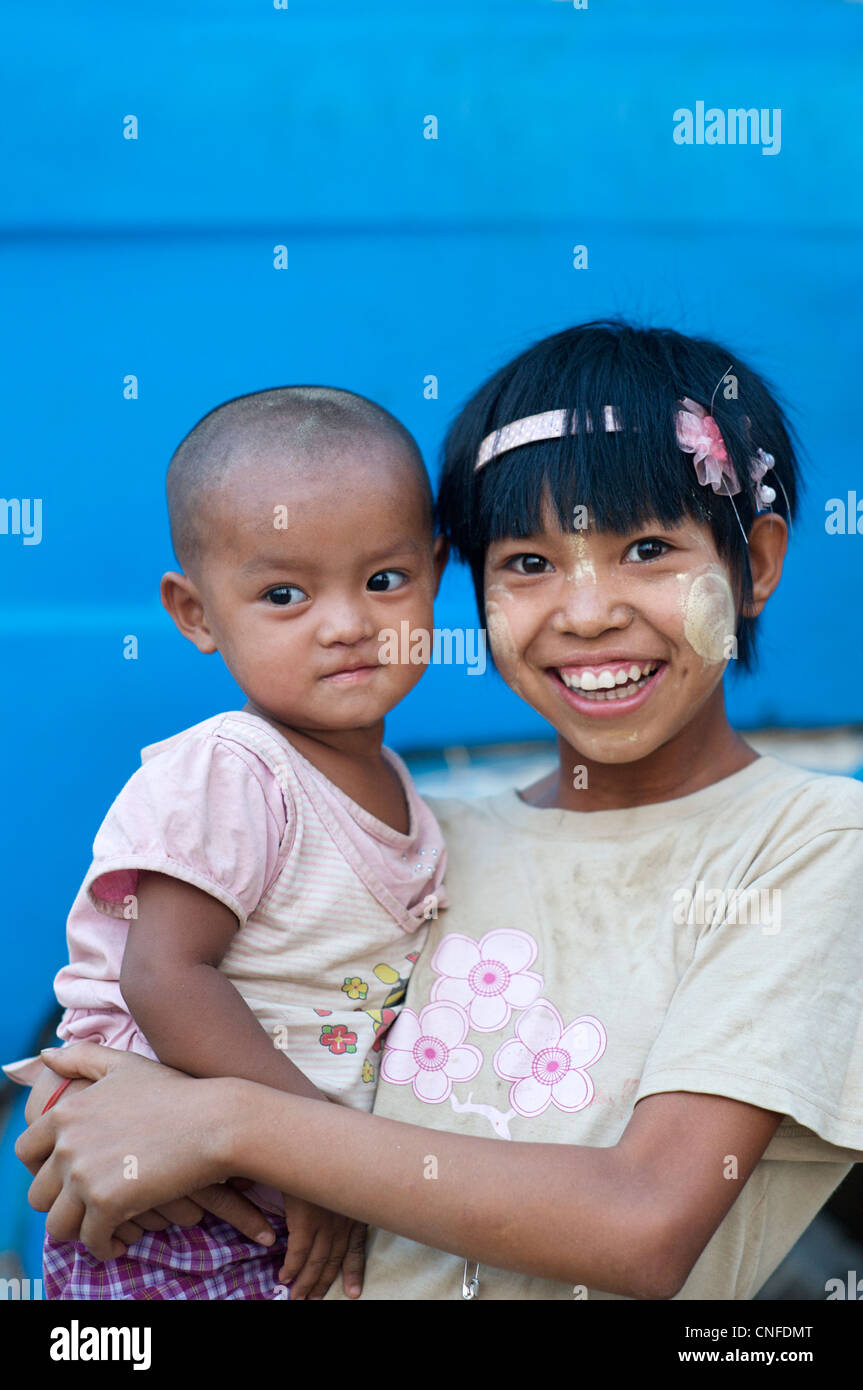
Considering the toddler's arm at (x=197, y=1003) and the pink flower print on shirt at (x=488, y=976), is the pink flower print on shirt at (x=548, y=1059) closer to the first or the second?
the pink flower print on shirt at (x=488, y=976)

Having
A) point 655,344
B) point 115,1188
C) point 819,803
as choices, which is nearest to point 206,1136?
point 115,1188

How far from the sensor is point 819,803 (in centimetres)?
147

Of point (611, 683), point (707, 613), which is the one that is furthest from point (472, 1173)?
point (707, 613)

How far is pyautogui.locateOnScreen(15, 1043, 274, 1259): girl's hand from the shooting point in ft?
4.46

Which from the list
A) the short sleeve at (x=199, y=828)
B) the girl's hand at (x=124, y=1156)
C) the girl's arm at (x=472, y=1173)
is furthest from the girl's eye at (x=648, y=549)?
the girl's hand at (x=124, y=1156)

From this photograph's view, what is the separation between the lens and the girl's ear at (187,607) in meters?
1.69

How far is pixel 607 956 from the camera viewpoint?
1.53m

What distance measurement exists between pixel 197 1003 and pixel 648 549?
0.72 metres

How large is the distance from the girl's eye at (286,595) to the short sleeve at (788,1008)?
0.61 meters

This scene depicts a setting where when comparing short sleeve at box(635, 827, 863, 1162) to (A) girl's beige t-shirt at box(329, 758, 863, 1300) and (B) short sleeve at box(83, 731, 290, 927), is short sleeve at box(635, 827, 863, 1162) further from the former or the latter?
(B) short sleeve at box(83, 731, 290, 927)

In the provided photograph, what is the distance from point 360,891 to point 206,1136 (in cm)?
33

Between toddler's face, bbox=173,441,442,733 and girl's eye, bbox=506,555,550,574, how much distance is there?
12cm
